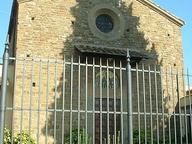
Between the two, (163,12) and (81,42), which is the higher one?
(163,12)

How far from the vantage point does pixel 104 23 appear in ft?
49.1

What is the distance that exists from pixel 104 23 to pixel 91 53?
254 centimetres

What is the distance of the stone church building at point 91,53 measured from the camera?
12273 mm

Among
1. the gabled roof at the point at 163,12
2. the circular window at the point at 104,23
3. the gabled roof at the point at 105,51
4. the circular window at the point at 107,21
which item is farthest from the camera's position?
the gabled roof at the point at 163,12

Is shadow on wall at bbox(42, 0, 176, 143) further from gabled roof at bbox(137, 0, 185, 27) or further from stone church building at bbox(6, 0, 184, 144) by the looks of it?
gabled roof at bbox(137, 0, 185, 27)

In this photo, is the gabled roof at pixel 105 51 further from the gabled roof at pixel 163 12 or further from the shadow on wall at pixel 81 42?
the gabled roof at pixel 163 12

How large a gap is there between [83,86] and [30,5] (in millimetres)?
4244

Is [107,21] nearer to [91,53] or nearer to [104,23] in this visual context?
[104,23]

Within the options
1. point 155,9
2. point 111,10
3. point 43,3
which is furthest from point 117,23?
point 43,3

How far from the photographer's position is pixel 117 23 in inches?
589

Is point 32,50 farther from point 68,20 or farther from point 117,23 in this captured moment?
point 117,23

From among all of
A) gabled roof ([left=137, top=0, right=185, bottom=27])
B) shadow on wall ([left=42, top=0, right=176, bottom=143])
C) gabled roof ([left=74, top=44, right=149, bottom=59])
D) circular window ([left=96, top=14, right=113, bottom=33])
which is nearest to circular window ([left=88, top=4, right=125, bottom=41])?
circular window ([left=96, top=14, right=113, bottom=33])

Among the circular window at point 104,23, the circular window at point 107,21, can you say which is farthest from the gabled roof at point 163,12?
the circular window at point 104,23

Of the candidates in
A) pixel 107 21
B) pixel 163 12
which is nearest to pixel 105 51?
pixel 107 21
